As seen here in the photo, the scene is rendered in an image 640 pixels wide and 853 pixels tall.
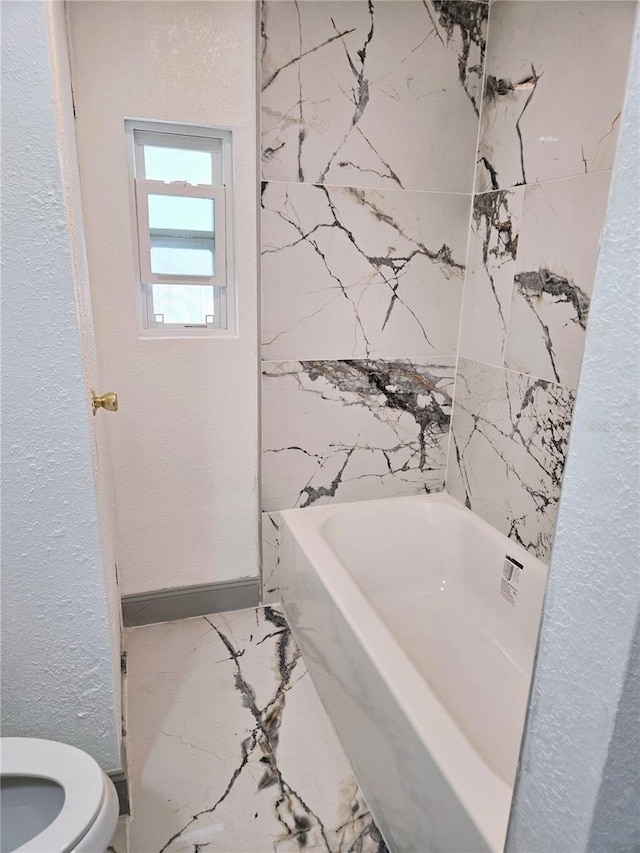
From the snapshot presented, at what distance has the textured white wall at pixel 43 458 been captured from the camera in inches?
38.1

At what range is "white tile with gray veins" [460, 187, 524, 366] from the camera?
1.99 m

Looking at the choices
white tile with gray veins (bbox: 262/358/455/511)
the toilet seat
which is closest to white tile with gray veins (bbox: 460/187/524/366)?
white tile with gray veins (bbox: 262/358/455/511)

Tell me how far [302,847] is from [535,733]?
1122 mm

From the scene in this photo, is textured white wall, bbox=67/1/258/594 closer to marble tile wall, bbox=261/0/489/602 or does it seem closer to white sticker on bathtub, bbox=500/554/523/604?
marble tile wall, bbox=261/0/489/602

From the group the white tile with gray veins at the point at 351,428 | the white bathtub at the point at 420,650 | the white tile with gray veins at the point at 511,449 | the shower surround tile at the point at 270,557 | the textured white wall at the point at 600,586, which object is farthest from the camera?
the shower surround tile at the point at 270,557

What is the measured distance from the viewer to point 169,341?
1996 millimetres

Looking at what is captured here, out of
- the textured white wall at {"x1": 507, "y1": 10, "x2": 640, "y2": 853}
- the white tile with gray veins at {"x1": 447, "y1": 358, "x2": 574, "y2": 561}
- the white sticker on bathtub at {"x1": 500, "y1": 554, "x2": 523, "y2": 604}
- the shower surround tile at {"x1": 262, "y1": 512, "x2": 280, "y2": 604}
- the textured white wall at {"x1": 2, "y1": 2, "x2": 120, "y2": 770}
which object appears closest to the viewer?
the textured white wall at {"x1": 507, "y1": 10, "x2": 640, "y2": 853}

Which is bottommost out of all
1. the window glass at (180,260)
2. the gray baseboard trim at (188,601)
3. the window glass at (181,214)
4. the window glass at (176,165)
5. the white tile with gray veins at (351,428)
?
the gray baseboard trim at (188,601)

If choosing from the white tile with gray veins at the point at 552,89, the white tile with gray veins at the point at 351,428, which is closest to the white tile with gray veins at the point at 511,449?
the white tile with gray veins at the point at 351,428

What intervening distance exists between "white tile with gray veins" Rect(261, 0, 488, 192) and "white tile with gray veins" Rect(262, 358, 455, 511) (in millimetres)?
724

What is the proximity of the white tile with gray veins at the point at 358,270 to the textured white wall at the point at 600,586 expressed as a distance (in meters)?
1.66

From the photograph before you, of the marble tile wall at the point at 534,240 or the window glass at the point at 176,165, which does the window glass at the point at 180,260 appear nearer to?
the window glass at the point at 176,165

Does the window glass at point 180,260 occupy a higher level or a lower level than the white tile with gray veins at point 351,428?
higher

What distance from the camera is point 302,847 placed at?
142cm
